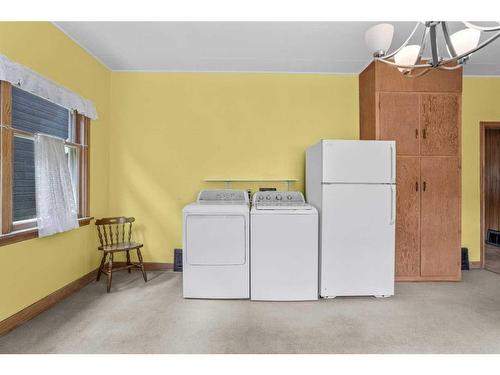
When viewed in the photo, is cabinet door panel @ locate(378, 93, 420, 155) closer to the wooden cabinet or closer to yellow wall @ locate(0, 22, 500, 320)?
the wooden cabinet

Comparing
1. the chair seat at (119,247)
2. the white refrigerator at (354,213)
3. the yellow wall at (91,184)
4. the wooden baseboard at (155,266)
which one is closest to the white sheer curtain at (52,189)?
the yellow wall at (91,184)

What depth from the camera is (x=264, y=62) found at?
3436mm

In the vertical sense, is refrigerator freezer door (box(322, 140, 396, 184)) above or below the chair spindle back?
above

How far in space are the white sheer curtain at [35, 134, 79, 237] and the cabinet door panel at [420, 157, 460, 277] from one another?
3861 mm

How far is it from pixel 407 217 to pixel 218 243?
2232 mm

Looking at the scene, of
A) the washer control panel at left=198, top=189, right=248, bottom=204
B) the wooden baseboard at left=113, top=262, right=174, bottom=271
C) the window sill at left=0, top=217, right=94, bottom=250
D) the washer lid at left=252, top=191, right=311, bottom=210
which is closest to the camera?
the window sill at left=0, top=217, right=94, bottom=250

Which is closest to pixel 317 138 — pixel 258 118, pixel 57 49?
pixel 258 118

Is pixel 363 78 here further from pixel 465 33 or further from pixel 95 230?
pixel 95 230

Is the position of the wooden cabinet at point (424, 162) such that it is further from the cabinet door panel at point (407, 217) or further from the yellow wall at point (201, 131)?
the yellow wall at point (201, 131)

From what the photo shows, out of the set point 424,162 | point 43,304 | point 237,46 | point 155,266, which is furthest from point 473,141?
point 43,304

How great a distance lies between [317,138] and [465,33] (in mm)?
2154

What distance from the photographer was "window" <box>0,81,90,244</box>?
2135 millimetres

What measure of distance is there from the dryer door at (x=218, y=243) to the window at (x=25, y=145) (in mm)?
1377

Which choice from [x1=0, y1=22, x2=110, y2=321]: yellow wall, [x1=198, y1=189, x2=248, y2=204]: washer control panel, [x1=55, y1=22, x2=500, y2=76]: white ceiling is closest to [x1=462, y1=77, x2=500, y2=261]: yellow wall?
[x1=55, y1=22, x2=500, y2=76]: white ceiling
